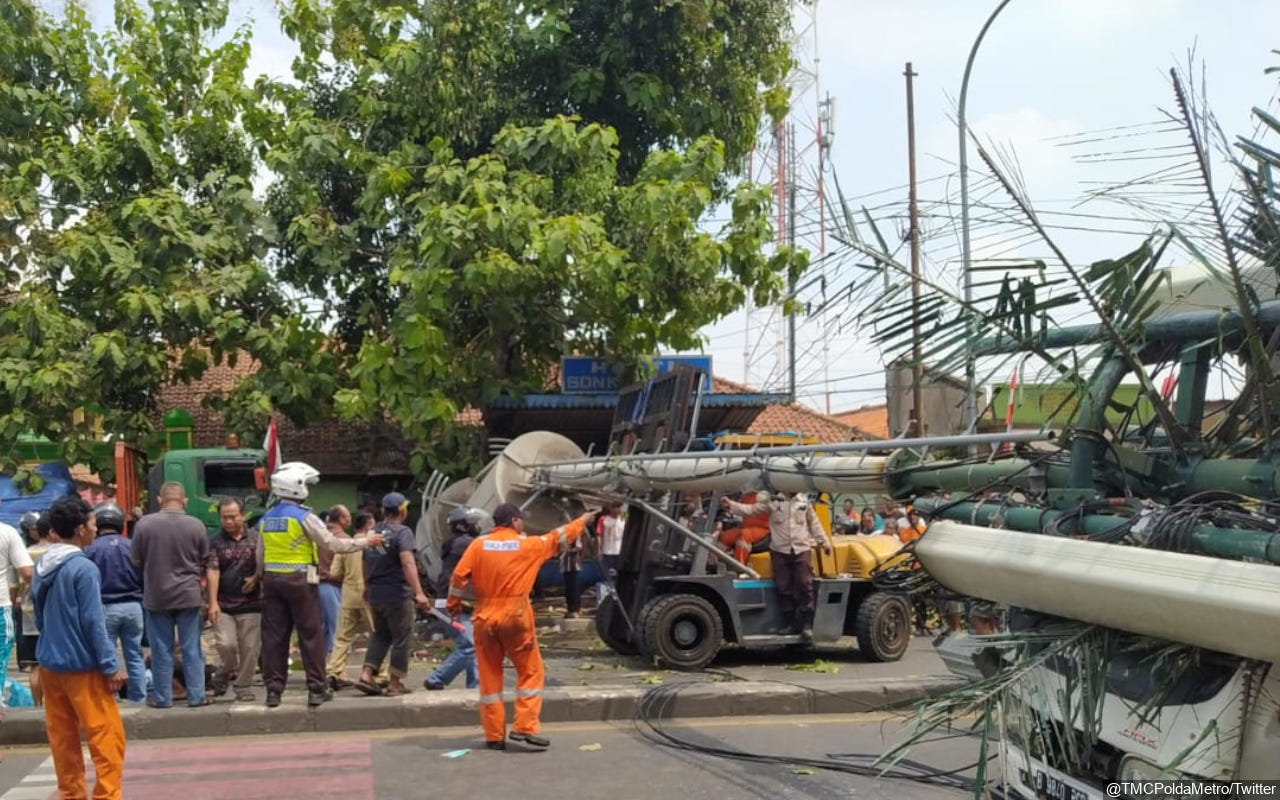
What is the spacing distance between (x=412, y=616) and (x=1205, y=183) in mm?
7316

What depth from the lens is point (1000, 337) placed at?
14.8ft

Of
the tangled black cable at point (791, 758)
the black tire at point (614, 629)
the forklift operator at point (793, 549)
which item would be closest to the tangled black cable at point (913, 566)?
the tangled black cable at point (791, 758)

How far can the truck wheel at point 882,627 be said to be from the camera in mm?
11875

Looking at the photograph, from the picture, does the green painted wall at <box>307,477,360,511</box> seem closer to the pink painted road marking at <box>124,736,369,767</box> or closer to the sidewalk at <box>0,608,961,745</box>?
the sidewalk at <box>0,608,961,745</box>

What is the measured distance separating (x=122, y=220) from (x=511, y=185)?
579cm

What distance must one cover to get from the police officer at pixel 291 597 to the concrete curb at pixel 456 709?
183 millimetres

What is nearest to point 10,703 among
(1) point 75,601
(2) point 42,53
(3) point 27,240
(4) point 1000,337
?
(1) point 75,601

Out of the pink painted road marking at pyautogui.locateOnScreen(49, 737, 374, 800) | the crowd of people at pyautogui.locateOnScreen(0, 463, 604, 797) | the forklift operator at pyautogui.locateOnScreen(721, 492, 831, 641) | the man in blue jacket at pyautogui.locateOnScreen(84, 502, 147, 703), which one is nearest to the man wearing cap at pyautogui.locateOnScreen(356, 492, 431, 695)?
the crowd of people at pyautogui.locateOnScreen(0, 463, 604, 797)

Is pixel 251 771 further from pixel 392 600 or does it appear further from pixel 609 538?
pixel 609 538

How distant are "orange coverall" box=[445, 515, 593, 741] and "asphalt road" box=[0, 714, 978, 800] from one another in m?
0.27

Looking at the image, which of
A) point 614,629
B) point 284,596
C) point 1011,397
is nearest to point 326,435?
point 614,629

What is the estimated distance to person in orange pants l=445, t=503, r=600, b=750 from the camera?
8.23 meters

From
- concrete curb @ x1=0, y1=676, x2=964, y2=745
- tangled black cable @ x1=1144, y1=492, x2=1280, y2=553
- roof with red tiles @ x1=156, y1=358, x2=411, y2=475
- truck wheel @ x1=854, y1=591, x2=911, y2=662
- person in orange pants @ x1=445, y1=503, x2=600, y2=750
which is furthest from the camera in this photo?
roof with red tiles @ x1=156, y1=358, x2=411, y2=475

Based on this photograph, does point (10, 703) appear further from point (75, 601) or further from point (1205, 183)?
point (1205, 183)
